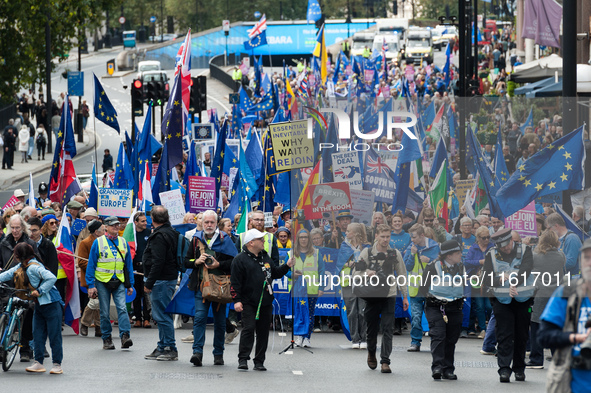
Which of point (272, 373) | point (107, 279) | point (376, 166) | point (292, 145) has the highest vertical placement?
point (292, 145)

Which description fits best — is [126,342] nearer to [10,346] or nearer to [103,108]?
[10,346]

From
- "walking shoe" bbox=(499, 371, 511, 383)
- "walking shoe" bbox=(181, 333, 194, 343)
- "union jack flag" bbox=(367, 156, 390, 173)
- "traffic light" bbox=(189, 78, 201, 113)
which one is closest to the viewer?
"walking shoe" bbox=(499, 371, 511, 383)

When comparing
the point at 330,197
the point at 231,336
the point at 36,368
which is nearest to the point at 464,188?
the point at 330,197

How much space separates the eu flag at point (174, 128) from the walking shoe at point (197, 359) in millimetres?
7953

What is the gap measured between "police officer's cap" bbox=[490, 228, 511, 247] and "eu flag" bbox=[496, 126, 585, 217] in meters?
0.33

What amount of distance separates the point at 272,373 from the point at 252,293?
35.6 inches

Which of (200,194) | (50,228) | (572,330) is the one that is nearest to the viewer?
(572,330)

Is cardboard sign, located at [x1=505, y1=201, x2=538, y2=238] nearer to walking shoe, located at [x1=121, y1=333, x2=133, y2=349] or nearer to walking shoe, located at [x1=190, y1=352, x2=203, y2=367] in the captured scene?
walking shoe, located at [x1=190, y1=352, x2=203, y2=367]

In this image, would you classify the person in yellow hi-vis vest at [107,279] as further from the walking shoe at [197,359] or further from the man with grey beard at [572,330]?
the man with grey beard at [572,330]

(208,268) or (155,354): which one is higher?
(208,268)

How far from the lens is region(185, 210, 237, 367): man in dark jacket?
11953 mm

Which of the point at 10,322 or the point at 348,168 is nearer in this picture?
the point at 10,322

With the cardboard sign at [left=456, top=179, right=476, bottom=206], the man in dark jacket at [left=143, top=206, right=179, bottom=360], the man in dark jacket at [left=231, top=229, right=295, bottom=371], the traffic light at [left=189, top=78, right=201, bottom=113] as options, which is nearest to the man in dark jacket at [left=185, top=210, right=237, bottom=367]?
the man in dark jacket at [left=143, top=206, right=179, bottom=360]

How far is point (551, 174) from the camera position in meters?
12.2
